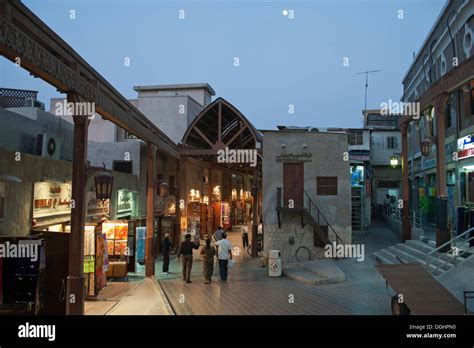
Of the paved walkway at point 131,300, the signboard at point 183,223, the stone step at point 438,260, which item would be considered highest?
the signboard at point 183,223

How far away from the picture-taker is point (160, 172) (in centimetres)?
1883

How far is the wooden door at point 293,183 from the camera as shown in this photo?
16406 mm

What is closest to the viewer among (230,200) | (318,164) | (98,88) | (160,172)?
(98,88)

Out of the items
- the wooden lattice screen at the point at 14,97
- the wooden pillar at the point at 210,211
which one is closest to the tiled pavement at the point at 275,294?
the wooden lattice screen at the point at 14,97

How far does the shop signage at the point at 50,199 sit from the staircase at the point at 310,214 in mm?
8593

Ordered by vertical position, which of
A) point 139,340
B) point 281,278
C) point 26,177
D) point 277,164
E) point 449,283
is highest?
point 277,164

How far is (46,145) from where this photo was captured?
1225 centimetres

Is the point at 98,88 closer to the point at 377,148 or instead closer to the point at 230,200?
the point at 230,200

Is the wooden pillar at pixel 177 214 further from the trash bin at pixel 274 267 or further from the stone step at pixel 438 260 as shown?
the stone step at pixel 438 260

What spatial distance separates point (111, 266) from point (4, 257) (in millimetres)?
6779

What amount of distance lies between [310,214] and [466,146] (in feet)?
21.4

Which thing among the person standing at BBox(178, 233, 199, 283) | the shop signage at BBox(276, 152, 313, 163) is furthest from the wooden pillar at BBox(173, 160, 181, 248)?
the person standing at BBox(178, 233, 199, 283)

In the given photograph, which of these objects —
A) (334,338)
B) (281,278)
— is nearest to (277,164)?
(281,278)

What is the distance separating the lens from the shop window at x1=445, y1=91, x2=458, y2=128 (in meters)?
15.8
